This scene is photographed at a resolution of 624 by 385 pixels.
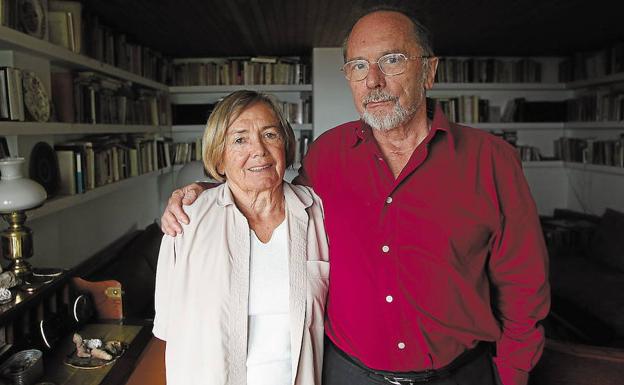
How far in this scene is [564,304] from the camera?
377cm

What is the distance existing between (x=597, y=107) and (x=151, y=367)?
16.5 ft

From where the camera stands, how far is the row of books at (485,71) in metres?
5.68

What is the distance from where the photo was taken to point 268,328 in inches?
52.9

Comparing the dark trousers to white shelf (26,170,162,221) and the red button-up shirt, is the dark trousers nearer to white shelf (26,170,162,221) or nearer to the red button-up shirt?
the red button-up shirt

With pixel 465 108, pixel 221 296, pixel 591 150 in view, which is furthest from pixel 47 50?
pixel 591 150

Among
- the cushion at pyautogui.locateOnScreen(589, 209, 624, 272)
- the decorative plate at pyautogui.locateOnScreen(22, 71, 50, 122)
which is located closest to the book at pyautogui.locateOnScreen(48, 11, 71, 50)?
the decorative plate at pyautogui.locateOnScreen(22, 71, 50, 122)

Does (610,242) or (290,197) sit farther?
(610,242)

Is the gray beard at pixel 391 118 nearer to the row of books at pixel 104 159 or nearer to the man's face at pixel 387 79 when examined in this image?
Answer: the man's face at pixel 387 79

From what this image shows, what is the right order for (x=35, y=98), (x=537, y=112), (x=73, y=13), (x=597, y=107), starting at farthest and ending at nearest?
1. (x=537, y=112)
2. (x=597, y=107)
3. (x=73, y=13)
4. (x=35, y=98)

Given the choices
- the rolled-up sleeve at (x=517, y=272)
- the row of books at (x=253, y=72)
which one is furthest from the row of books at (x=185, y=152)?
the rolled-up sleeve at (x=517, y=272)

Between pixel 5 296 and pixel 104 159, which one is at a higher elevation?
pixel 104 159

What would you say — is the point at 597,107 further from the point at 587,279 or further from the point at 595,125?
the point at 587,279

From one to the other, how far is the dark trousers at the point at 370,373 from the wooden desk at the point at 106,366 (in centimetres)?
80

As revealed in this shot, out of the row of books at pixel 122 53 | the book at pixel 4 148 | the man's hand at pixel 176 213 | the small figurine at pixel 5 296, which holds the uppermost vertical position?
the row of books at pixel 122 53
